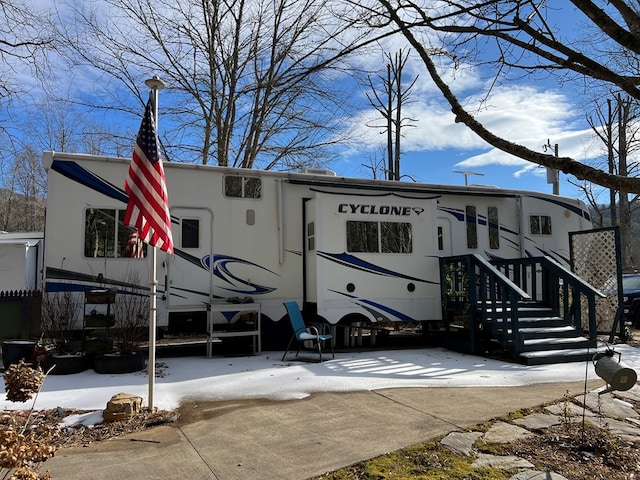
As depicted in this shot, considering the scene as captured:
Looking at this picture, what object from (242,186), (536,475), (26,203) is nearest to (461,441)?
(536,475)

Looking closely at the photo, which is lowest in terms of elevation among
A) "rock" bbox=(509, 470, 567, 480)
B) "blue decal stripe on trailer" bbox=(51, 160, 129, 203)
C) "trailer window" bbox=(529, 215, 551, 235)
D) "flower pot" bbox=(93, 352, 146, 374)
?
"rock" bbox=(509, 470, 567, 480)

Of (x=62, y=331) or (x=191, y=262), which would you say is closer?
(x=62, y=331)

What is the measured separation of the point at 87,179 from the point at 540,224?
945 cm

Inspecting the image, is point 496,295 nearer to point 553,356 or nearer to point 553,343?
point 553,343

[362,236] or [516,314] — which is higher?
[362,236]

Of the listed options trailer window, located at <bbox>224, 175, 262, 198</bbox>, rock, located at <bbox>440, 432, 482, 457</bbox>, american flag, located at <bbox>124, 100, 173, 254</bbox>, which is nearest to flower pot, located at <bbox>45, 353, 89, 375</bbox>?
american flag, located at <bbox>124, 100, 173, 254</bbox>

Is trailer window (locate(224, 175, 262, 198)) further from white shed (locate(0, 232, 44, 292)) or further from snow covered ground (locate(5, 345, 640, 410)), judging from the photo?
white shed (locate(0, 232, 44, 292))

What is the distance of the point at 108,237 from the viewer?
8312 mm

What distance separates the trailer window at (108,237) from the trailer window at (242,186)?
179 cm

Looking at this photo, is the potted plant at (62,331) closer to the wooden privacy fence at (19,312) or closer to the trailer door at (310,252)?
the wooden privacy fence at (19,312)

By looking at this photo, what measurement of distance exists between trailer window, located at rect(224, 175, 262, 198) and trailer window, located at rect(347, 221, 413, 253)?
179cm

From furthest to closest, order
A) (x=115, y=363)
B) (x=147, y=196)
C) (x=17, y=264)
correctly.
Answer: (x=17, y=264) → (x=115, y=363) → (x=147, y=196)

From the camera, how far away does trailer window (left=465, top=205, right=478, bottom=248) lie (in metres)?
11.0

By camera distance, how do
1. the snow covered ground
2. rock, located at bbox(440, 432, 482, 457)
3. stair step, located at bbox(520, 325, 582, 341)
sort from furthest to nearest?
stair step, located at bbox(520, 325, 582, 341) < the snow covered ground < rock, located at bbox(440, 432, 482, 457)
